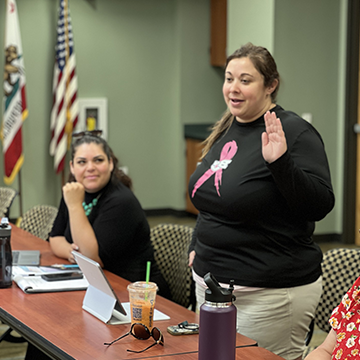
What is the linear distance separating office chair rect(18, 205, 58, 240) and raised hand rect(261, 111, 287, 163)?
6.06 feet

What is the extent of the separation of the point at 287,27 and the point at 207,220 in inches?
134

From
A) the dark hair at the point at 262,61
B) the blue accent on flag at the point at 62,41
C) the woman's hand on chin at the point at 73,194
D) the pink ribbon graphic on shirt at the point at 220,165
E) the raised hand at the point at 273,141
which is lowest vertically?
the woman's hand on chin at the point at 73,194

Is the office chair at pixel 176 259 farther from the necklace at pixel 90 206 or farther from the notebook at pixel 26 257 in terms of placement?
the notebook at pixel 26 257

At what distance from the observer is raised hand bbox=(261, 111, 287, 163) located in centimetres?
174

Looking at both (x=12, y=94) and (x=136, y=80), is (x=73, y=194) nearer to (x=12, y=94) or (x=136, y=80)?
(x=12, y=94)

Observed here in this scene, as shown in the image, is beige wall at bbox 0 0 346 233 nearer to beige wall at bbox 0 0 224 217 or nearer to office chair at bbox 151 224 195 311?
beige wall at bbox 0 0 224 217

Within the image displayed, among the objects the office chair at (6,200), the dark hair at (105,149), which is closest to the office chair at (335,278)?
the dark hair at (105,149)

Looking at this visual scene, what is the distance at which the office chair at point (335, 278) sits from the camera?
2.22 meters

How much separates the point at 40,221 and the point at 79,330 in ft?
5.86

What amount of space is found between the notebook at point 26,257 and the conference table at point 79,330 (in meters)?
0.31

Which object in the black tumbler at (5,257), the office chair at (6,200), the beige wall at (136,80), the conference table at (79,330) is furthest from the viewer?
the beige wall at (136,80)

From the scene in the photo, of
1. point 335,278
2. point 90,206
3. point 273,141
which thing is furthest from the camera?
point 90,206

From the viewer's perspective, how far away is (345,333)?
142cm

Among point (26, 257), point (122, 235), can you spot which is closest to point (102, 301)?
point (122, 235)
